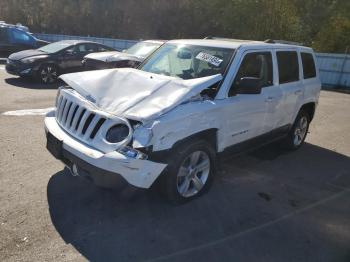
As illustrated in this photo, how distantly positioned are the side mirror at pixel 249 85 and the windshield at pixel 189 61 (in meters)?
0.29

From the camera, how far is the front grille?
12.1 ft

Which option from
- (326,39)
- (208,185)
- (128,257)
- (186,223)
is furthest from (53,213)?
(326,39)

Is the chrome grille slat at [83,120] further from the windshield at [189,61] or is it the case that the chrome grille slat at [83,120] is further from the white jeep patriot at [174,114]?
the windshield at [189,61]

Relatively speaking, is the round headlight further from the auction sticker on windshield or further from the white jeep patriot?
the auction sticker on windshield

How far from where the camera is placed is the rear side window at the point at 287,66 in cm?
544

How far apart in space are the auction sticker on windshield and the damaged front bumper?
5.51 ft

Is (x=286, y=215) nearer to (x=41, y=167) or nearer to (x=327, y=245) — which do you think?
(x=327, y=245)

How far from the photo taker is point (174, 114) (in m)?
3.66

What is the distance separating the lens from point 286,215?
4207 mm

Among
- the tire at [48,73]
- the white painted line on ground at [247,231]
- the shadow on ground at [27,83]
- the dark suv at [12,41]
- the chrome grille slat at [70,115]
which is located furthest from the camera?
the dark suv at [12,41]

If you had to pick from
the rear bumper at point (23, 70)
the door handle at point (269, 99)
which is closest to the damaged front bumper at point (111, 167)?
the door handle at point (269, 99)

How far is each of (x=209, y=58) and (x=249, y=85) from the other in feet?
2.33

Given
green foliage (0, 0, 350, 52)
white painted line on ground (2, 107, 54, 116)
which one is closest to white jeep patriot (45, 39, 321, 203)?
white painted line on ground (2, 107, 54, 116)

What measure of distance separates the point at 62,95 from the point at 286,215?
9.89ft
